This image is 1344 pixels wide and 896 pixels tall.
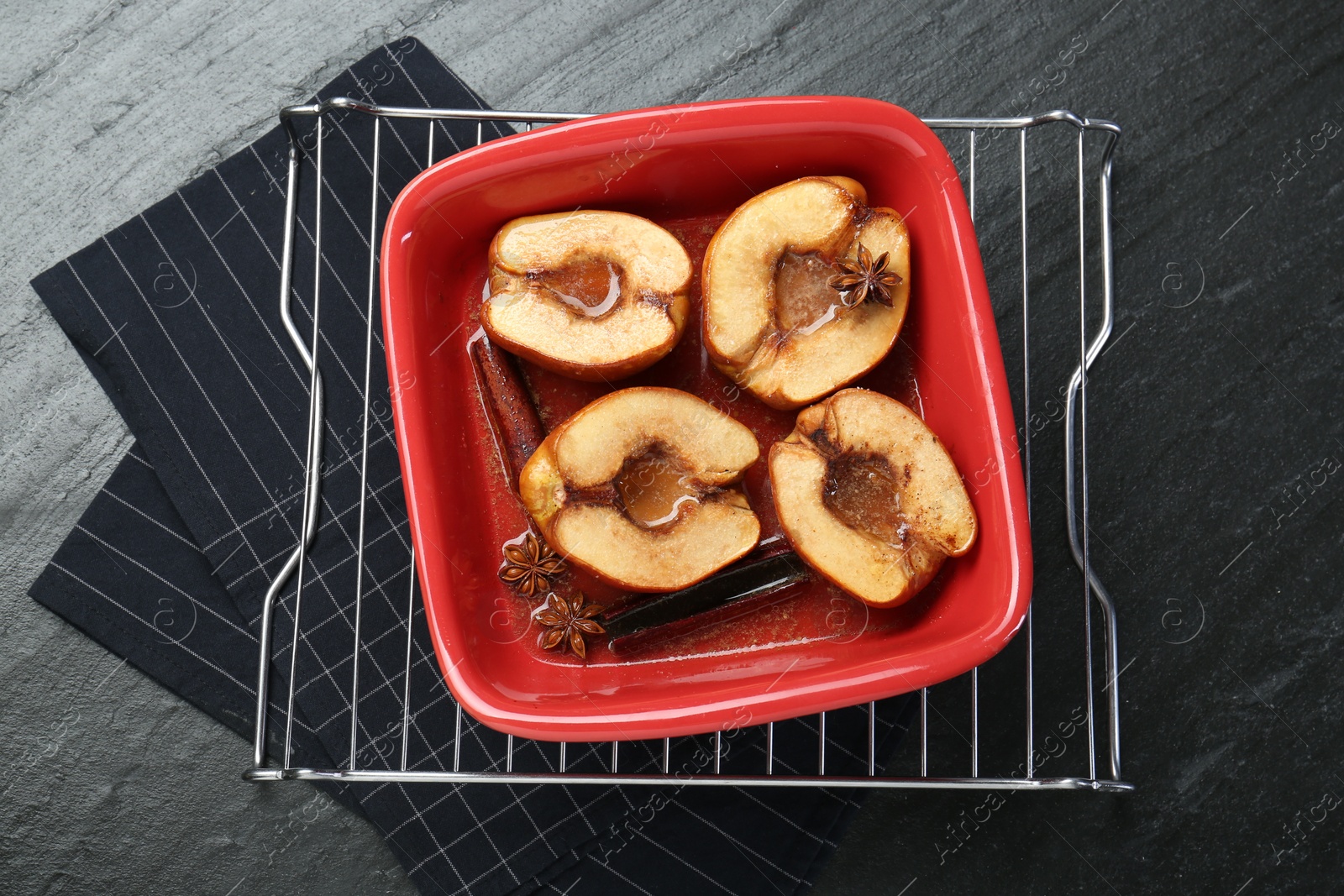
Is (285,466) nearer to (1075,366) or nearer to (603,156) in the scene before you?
(603,156)

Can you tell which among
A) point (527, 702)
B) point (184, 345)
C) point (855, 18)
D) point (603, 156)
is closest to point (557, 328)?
point (603, 156)

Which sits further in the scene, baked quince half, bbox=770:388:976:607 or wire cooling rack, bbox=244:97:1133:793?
wire cooling rack, bbox=244:97:1133:793

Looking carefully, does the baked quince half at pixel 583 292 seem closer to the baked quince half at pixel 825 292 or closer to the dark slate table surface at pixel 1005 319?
the baked quince half at pixel 825 292

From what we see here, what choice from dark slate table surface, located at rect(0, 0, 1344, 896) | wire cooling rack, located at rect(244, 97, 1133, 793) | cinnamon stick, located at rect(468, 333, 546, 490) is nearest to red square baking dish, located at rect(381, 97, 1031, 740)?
cinnamon stick, located at rect(468, 333, 546, 490)

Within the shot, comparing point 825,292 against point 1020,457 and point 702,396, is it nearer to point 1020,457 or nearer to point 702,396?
point 702,396

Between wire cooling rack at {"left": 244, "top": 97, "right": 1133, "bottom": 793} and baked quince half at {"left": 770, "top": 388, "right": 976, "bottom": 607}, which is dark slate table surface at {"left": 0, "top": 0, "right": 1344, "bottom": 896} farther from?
baked quince half at {"left": 770, "top": 388, "right": 976, "bottom": 607}
